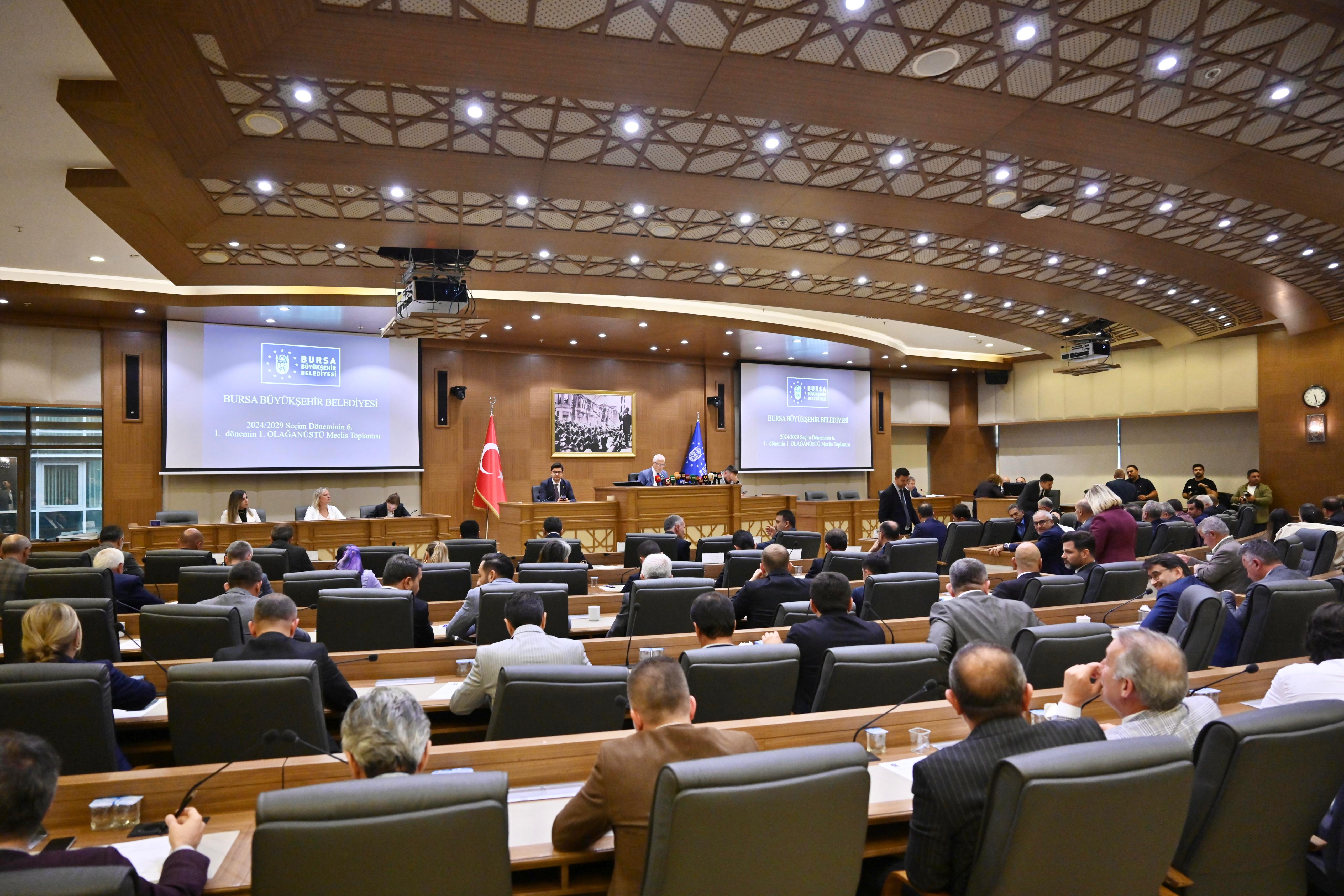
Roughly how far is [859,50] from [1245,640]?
374 centimetres

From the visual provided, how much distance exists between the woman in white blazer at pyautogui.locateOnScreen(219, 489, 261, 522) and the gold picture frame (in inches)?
209

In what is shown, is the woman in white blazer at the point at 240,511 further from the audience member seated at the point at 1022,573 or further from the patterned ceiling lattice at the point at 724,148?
the audience member seated at the point at 1022,573

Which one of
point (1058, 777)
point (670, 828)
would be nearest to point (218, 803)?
point (670, 828)

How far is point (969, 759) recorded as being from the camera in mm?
1797

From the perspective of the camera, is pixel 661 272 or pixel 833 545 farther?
pixel 661 272

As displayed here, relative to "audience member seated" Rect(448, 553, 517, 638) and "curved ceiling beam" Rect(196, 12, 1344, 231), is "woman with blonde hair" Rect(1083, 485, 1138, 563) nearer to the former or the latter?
"curved ceiling beam" Rect(196, 12, 1344, 231)

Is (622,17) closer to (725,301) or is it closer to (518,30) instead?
(518,30)

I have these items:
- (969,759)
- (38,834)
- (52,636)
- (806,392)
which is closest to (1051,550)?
(969,759)

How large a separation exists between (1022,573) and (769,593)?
1.73 m

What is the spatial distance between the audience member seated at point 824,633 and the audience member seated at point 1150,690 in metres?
1.10

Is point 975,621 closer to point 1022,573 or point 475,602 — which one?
point 1022,573

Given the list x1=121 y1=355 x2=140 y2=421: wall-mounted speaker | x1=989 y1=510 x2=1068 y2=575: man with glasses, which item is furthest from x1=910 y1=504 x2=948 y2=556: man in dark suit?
x1=121 y1=355 x2=140 y2=421: wall-mounted speaker

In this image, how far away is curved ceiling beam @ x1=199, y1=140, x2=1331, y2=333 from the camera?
5535mm

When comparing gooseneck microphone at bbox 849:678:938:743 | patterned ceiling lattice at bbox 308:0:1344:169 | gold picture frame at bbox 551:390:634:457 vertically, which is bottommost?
gooseneck microphone at bbox 849:678:938:743
